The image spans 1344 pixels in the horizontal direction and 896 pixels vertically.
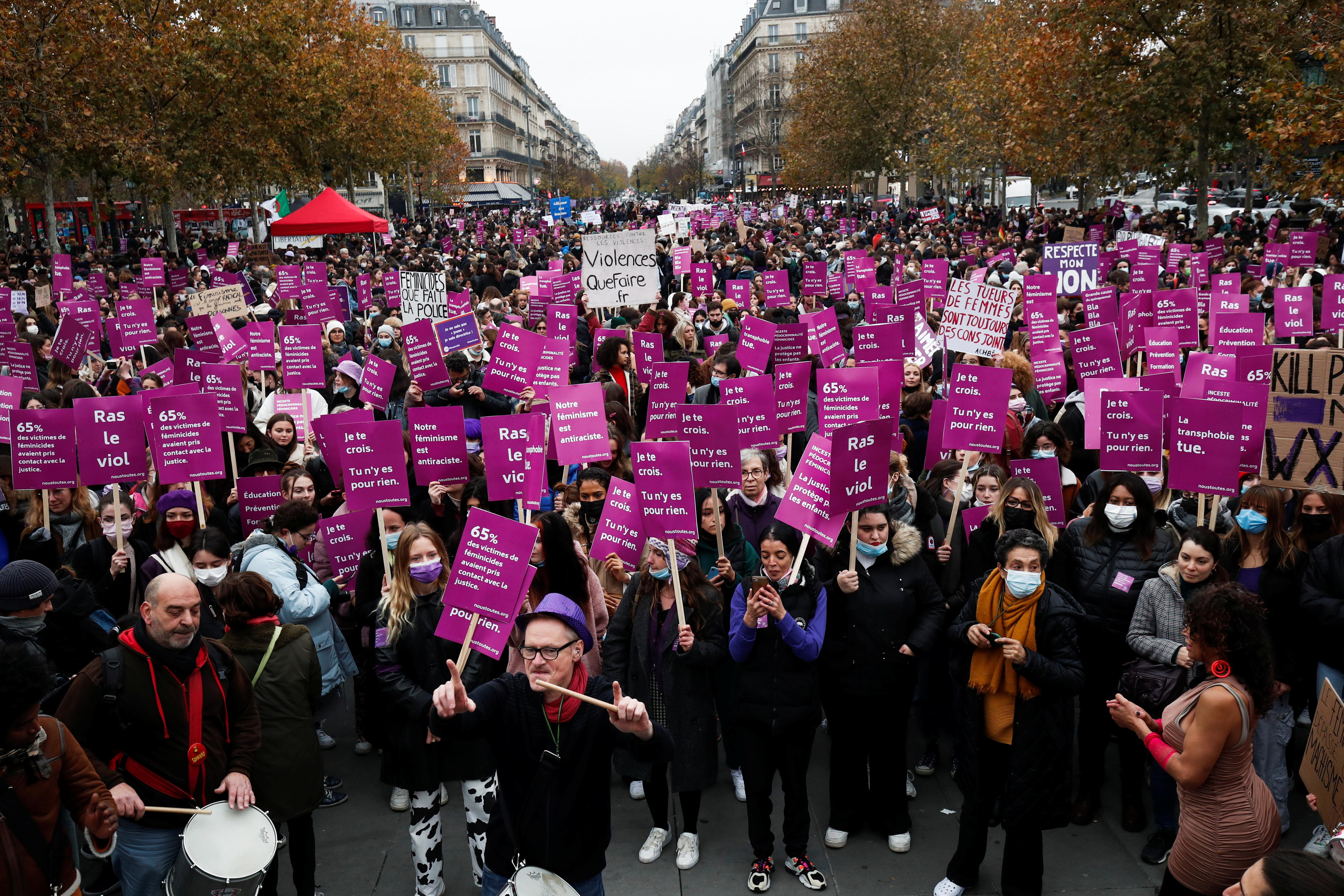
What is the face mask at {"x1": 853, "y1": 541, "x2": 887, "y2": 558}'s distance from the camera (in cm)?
520

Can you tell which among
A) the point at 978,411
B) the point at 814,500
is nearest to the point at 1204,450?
the point at 978,411

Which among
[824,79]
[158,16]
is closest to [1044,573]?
[158,16]

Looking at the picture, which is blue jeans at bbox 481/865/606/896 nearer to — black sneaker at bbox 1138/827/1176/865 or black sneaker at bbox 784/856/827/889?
black sneaker at bbox 784/856/827/889

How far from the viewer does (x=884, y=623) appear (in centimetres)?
511

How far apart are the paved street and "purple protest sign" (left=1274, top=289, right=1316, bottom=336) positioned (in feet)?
22.7

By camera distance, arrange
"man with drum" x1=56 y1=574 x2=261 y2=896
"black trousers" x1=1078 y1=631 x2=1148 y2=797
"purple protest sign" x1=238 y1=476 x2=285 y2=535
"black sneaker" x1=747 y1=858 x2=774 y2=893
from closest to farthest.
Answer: "man with drum" x1=56 y1=574 x2=261 y2=896, "black sneaker" x1=747 y1=858 x2=774 y2=893, "black trousers" x1=1078 y1=631 x2=1148 y2=797, "purple protest sign" x1=238 y1=476 x2=285 y2=535

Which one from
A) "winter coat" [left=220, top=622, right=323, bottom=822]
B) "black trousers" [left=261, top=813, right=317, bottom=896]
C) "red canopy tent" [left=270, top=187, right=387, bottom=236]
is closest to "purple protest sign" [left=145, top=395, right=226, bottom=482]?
"winter coat" [left=220, top=622, right=323, bottom=822]

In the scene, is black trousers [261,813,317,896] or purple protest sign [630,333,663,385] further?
purple protest sign [630,333,663,385]

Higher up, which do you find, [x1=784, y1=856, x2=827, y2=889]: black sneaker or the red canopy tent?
the red canopy tent

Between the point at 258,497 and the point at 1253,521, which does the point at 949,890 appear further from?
the point at 258,497

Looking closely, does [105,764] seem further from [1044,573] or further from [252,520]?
[1044,573]

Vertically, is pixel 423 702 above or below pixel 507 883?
above

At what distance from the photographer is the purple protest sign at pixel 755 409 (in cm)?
685

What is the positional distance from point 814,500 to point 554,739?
1997 mm
